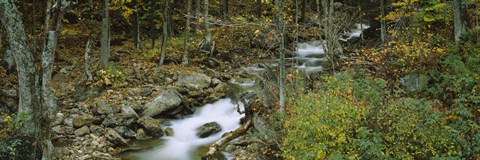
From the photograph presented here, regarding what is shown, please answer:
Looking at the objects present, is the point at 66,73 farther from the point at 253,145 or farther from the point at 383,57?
the point at 383,57

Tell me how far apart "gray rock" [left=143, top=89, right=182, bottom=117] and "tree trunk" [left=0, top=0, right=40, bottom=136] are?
550cm

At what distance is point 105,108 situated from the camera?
43.6ft

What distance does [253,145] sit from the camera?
11188 mm

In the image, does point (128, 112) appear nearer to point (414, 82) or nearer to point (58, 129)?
point (58, 129)

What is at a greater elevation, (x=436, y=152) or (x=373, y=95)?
(x=373, y=95)

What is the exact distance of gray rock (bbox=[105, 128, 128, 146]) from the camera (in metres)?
11.9

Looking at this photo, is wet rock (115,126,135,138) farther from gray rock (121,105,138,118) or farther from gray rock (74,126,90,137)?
gray rock (74,126,90,137)

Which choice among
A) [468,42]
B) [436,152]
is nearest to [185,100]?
[436,152]

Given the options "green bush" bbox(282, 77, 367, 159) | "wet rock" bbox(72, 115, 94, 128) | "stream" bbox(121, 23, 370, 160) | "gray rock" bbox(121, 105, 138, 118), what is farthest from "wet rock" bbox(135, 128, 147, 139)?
"green bush" bbox(282, 77, 367, 159)

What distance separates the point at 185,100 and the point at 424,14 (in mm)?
11598

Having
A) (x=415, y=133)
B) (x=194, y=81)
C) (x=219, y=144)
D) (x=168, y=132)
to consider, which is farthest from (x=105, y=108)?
(x=415, y=133)

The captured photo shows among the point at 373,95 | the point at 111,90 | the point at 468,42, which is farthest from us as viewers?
the point at 111,90

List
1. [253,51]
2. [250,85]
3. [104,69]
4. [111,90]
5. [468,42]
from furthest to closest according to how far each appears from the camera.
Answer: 1. [253,51]
2. [250,85]
3. [104,69]
4. [111,90]
5. [468,42]

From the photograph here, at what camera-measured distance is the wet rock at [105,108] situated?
43.0 feet
